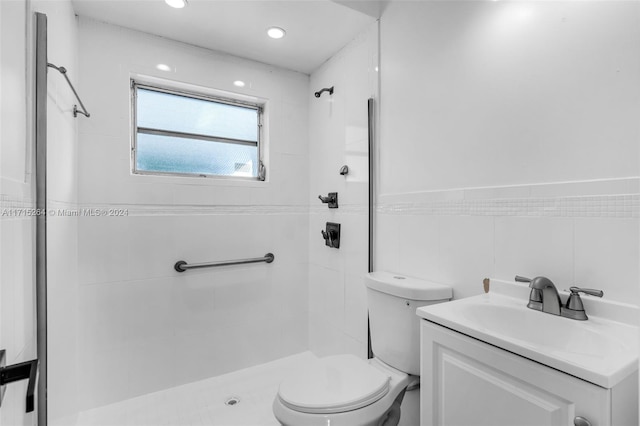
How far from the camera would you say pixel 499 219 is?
1.23 m

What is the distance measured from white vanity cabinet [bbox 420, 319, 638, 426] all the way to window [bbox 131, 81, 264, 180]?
5.56ft

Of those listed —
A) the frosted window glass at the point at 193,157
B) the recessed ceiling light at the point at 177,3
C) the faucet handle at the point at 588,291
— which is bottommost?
the faucet handle at the point at 588,291

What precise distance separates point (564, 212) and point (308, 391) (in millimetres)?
1105

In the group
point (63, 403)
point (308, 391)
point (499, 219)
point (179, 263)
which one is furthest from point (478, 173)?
point (63, 403)

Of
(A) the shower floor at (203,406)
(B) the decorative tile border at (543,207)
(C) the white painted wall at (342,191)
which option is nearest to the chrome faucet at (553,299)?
(B) the decorative tile border at (543,207)

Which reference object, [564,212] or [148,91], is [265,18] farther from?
[564,212]

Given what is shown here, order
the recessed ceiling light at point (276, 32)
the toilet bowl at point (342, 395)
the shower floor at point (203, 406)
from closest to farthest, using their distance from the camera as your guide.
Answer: the toilet bowl at point (342, 395)
the shower floor at point (203, 406)
the recessed ceiling light at point (276, 32)

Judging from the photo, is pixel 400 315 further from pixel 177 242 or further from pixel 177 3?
pixel 177 3

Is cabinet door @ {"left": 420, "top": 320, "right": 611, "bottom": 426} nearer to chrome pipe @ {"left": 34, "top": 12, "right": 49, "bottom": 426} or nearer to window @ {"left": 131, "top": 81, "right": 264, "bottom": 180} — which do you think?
chrome pipe @ {"left": 34, "top": 12, "right": 49, "bottom": 426}

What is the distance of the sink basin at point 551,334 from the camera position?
2.28 feet

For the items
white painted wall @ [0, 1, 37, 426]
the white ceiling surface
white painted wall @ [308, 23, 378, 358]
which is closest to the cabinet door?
white painted wall @ [308, 23, 378, 358]

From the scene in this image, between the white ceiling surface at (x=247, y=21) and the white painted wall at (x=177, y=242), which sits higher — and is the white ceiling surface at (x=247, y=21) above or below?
above

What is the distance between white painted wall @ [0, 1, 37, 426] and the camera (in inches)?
30.5

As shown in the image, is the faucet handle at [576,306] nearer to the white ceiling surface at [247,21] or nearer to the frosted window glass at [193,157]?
the white ceiling surface at [247,21]
